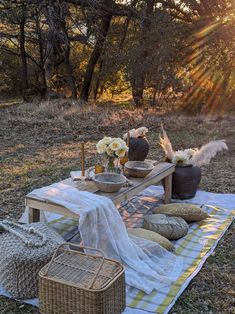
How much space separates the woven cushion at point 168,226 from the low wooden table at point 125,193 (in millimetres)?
261

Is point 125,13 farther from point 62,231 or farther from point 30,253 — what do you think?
point 30,253

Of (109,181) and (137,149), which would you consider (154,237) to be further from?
(137,149)

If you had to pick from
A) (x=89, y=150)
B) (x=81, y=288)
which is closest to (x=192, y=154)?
(x=89, y=150)

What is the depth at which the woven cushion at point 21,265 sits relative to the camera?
2.45 meters

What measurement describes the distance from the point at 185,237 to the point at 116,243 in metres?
0.74

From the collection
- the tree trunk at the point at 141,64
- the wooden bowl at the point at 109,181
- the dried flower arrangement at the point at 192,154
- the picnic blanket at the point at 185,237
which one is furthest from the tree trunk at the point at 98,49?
the wooden bowl at the point at 109,181

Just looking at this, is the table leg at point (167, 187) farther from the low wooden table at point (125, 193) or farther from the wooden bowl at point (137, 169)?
the wooden bowl at point (137, 169)

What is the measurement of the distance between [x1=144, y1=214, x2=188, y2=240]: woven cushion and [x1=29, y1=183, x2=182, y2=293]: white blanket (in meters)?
0.30

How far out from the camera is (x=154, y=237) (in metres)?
3.15

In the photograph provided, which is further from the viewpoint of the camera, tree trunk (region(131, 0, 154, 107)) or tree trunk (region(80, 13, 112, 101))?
tree trunk (region(80, 13, 112, 101))

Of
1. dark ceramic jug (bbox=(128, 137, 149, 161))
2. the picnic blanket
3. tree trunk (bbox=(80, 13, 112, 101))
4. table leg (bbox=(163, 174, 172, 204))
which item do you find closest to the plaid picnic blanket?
the picnic blanket

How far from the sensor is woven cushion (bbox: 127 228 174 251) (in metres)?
3.11

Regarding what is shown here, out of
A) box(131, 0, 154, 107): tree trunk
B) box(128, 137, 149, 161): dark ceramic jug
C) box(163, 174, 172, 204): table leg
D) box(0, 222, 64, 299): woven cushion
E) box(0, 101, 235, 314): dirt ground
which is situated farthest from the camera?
box(131, 0, 154, 107): tree trunk

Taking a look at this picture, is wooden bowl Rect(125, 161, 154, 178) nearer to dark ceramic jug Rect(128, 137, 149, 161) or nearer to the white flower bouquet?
dark ceramic jug Rect(128, 137, 149, 161)
